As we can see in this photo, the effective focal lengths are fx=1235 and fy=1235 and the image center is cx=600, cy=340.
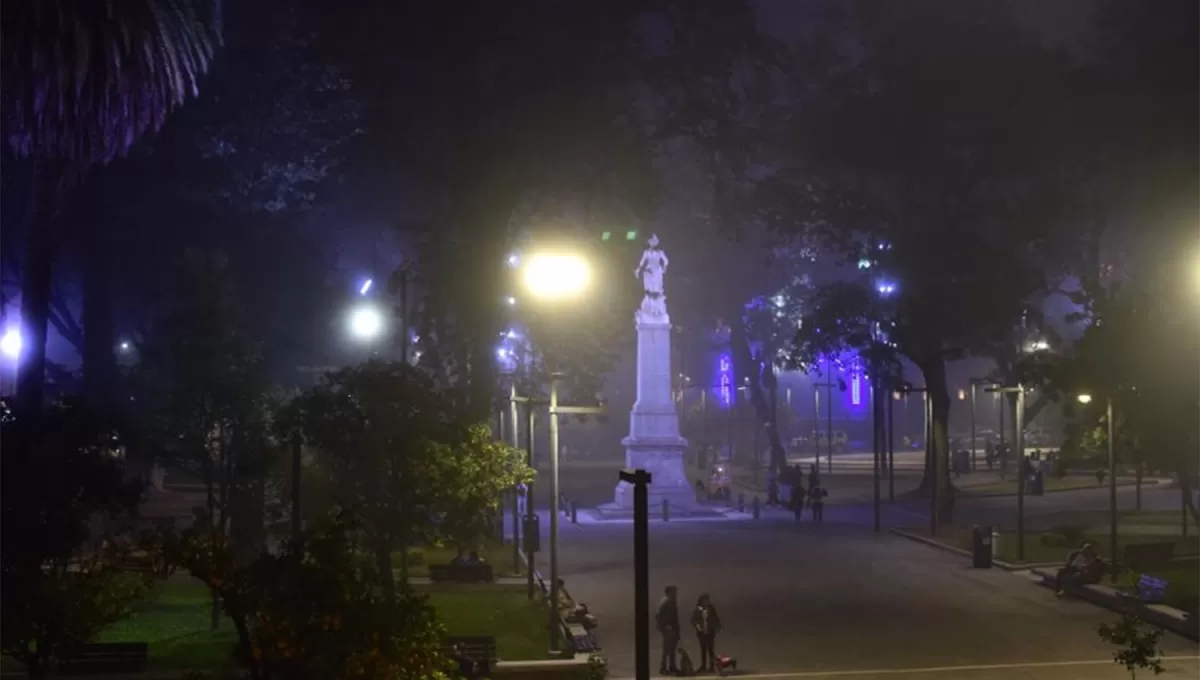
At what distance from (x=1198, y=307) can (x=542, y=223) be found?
17.2m

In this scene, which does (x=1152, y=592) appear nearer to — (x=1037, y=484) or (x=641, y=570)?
(x=641, y=570)

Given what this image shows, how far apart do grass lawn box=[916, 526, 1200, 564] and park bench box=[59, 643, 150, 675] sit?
21.1 metres

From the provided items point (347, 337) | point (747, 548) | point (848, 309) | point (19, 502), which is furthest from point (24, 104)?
point (848, 309)

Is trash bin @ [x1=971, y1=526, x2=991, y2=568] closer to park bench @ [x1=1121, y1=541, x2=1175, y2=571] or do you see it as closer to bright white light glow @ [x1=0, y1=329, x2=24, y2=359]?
park bench @ [x1=1121, y1=541, x2=1175, y2=571]

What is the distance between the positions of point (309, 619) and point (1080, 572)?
803 inches

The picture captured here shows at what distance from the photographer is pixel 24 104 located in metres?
14.9

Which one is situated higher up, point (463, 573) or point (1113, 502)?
point (1113, 502)

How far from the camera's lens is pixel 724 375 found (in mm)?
94438

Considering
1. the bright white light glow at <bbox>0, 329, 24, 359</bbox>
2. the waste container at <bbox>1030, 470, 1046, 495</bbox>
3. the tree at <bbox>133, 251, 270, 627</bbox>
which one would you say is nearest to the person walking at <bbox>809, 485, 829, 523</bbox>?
the waste container at <bbox>1030, 470, 1046, 495</bbox>

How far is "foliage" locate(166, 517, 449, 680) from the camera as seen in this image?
934cm

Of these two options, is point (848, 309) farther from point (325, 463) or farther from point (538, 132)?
point (325, 463)

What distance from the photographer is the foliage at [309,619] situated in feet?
30.6

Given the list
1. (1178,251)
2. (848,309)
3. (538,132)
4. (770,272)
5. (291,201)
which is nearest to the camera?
(538,132)

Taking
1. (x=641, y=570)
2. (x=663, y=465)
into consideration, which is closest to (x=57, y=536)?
(x=641, y=570)
